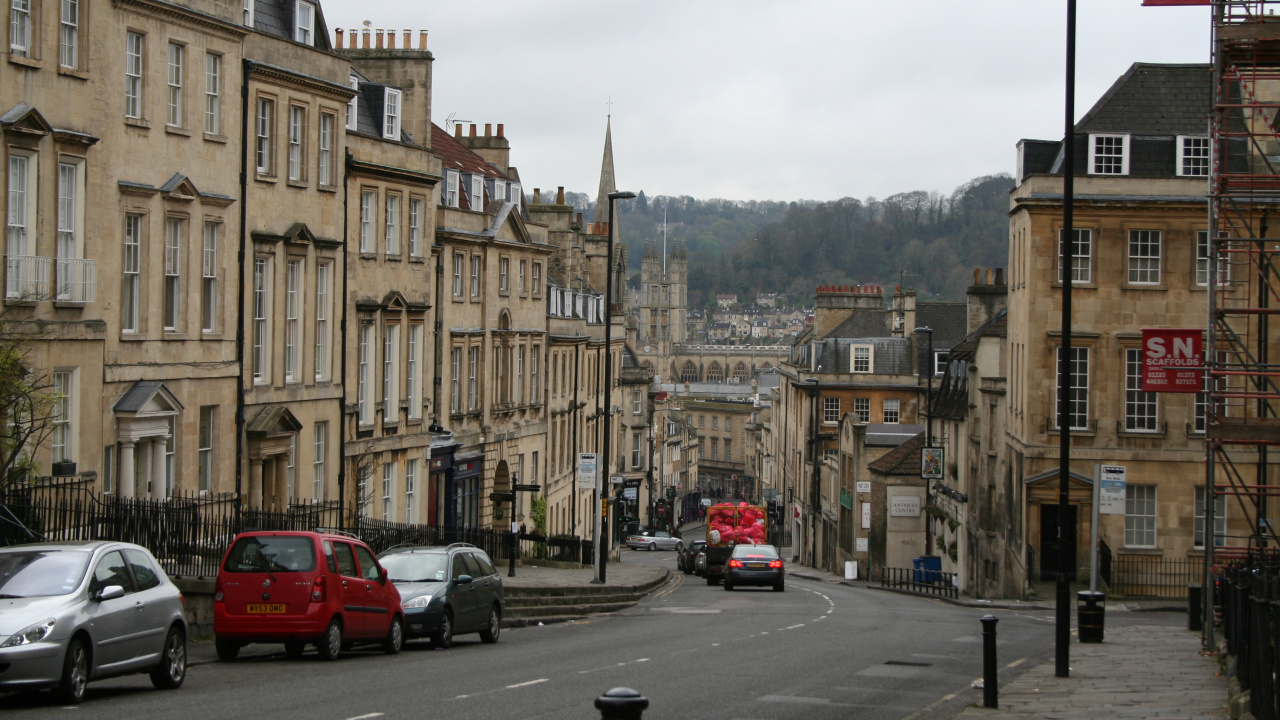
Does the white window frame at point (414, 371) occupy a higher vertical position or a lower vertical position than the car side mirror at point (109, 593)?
higher

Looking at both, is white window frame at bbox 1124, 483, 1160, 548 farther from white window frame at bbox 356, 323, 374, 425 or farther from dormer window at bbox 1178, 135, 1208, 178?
white window frame at bbox 356, 323, 374, 425

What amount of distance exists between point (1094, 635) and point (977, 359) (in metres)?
22.0

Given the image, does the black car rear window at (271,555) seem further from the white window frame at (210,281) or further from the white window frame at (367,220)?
the white window frame at (367,220)

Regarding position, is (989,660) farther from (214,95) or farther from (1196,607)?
(214,95)

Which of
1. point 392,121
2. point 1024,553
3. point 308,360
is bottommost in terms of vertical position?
point 1024,553

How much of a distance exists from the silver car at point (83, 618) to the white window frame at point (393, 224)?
21.7 m

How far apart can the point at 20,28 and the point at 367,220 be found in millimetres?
13584

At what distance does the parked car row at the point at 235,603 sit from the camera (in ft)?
42.1

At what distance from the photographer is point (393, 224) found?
119ft

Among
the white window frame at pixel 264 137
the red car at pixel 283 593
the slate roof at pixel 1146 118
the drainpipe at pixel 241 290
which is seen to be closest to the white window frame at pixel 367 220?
the white window frame at pixel 264 137

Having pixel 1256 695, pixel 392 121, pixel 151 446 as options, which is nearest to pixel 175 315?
pixel 151 446

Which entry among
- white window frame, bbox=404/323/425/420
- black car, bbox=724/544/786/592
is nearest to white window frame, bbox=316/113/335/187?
white window frame, bbox=404/323/425/420

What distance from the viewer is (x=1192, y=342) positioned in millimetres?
22609

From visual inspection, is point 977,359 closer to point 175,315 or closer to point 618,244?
point 175,315
